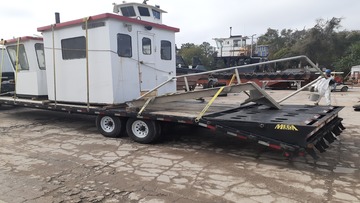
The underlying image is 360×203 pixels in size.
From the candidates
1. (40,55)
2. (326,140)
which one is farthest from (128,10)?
(326,140)

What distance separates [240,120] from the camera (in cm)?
520

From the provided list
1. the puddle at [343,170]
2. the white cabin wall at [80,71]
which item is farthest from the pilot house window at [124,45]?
the puddle at [343,170]

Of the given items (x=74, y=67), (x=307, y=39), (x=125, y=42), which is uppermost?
(x=307, y=39)

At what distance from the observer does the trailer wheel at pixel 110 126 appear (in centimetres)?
705

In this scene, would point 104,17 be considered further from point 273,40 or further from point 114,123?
point 273,40

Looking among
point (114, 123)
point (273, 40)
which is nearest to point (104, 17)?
point (114, 123)

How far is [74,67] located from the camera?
7.82 meters

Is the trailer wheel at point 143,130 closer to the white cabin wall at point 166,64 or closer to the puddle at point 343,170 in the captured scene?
the white cabin wall at point 166,64

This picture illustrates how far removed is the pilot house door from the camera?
25.8 feet

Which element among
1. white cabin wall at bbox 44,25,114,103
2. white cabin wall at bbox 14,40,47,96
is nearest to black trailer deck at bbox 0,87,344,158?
white cabin wall at bbox 44,25,114,103

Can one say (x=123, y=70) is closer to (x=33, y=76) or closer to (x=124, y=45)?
(x=124, y=45)

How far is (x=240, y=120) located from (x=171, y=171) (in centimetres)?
145

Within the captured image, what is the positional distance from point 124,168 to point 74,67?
12.7 ft

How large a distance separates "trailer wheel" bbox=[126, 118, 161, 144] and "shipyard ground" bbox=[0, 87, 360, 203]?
158 millimetres
